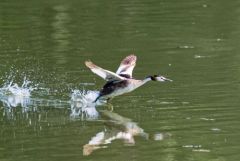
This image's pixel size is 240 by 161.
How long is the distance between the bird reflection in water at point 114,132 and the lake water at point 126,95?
15mm

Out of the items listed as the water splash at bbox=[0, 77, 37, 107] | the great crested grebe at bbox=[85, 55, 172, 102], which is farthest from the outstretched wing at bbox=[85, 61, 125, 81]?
the water splash at bbox=[0, 77, 37, 107]

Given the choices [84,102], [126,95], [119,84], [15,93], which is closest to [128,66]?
[126,95]

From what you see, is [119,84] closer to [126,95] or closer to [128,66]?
[126,95]

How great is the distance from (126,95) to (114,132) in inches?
92.3

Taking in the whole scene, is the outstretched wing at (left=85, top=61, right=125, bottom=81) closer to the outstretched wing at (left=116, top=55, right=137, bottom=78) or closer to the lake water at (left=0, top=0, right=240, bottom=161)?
the lake water at (left=0, top=0, right=240, bottom=161)

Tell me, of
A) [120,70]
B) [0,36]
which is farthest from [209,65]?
[0,36]

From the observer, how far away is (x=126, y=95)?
14328mm

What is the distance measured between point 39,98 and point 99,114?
1408 mm

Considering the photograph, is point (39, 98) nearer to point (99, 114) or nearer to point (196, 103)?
point (99, 114)

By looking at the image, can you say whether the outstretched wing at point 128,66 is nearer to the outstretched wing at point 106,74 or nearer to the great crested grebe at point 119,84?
the great crested grebe at point 119,84

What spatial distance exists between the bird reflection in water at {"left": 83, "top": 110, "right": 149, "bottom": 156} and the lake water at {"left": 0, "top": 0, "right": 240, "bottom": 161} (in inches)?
0.6

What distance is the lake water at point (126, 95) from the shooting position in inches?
434

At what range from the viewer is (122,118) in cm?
1267

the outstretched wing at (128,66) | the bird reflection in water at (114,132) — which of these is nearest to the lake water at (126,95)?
the bird reflection in water at (114,132)
